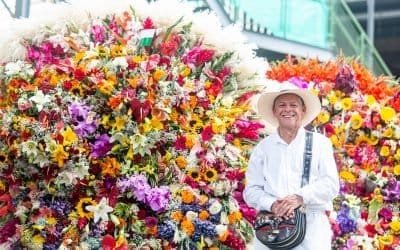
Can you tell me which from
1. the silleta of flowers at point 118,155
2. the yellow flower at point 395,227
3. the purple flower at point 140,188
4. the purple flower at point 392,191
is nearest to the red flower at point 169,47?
the silleta of flowers at point 118,155

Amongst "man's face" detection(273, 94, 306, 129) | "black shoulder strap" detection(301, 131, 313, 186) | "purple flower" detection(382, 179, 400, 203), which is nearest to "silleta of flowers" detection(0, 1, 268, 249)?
"man's face" detection(273, 94, 306, 129)

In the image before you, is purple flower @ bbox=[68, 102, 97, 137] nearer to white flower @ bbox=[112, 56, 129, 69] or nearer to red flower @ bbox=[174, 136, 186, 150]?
white flower @ bbox=[112, 56, 129, 69]

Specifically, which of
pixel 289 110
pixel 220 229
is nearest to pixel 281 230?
pixel 289 110

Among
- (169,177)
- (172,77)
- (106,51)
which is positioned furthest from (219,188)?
(106,51)

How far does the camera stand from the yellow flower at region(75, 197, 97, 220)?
5.36 m

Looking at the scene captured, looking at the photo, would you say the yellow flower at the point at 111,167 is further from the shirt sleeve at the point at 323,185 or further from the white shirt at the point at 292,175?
the shirt sleeve at the point at 323,185

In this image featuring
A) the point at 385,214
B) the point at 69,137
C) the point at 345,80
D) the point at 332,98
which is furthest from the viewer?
the point at 345,80

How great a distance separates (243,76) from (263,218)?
1.89 m

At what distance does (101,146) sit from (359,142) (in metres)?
2.25

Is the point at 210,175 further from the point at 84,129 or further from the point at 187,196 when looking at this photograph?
the point at 84,129

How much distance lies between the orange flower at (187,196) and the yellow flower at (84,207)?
0.55 meters

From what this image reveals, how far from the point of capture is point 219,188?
18.2 feet

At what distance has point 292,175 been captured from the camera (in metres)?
4.50

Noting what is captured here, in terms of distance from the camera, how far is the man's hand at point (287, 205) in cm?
431
